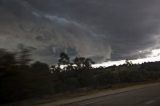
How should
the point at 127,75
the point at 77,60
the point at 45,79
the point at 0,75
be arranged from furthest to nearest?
the point at 77,60
the point at 127,75
the point at 45,79
the point at 0,75

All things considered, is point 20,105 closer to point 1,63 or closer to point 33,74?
point 1,63

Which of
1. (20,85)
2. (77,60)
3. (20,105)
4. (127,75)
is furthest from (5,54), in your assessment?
(77,60)

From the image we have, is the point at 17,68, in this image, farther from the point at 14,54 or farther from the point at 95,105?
the point at 95,105

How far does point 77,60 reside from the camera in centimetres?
9094

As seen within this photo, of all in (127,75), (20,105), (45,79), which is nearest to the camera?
(20,105)

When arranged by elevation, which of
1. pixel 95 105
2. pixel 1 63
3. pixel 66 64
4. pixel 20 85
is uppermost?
pixel 66 64

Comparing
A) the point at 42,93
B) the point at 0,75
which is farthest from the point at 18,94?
the point at 42,93

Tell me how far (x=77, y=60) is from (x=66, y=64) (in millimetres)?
3453

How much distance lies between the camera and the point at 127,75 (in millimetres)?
77438

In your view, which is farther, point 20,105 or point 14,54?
point 14,54

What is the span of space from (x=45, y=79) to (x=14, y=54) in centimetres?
596

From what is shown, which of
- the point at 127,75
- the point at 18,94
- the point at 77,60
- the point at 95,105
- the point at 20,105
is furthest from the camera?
the point at 77,60

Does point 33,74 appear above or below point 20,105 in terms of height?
above

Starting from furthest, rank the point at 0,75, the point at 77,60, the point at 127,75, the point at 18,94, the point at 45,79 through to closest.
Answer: the point at 77,60 → the point at 127,75 → the point at 45,79 → the point at 18,94 → the point at 0,75
